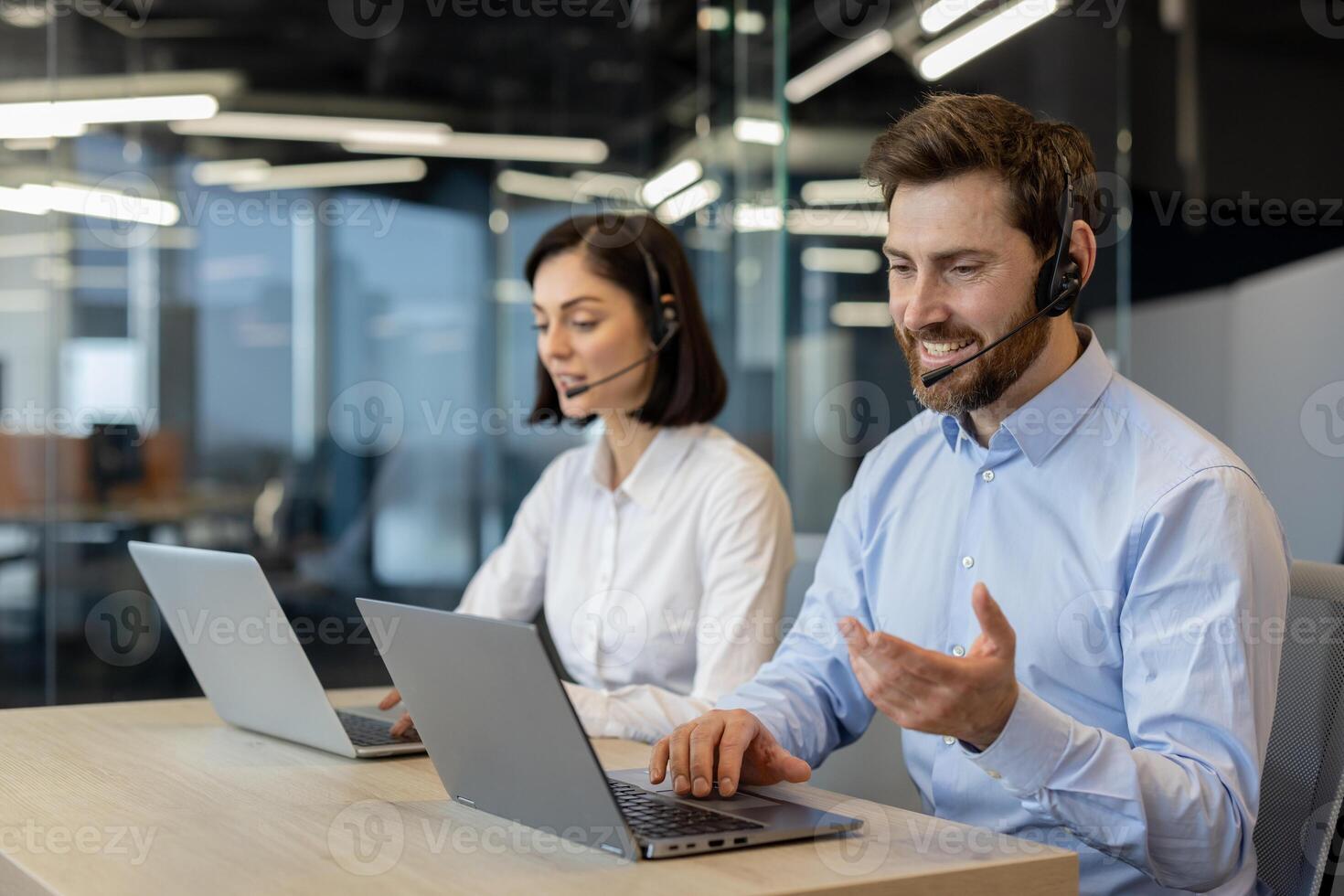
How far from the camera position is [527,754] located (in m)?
1.23

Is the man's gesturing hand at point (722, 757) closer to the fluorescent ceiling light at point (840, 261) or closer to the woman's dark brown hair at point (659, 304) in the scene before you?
the woman's dark brown hair at point (659, 304)

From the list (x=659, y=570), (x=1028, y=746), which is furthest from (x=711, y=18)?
(x=1028, y=746)

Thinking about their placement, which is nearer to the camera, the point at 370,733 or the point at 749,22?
the point at 370,733

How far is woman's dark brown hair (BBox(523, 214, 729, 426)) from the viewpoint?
2480 millimetres

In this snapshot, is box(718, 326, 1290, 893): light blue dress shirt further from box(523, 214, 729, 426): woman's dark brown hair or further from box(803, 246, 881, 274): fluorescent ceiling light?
box(803, 246, 881, 274): fluorescent ceiling light

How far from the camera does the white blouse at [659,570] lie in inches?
85.4

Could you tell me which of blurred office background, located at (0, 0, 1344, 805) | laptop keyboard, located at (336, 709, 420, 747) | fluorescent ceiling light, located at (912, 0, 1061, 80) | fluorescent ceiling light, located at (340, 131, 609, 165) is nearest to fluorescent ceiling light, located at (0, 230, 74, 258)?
blurred office background, located at (0, 0, 1344, 805)

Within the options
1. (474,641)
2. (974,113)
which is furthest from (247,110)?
(474,641)

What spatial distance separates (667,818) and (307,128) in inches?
135

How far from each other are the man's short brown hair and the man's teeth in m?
0.14

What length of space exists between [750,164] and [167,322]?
Result: 1903 mm

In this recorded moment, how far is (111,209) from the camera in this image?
3.88 metres

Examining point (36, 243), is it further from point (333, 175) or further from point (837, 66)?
point (837, 66)

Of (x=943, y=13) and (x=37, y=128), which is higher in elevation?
(x=943, y=13)
